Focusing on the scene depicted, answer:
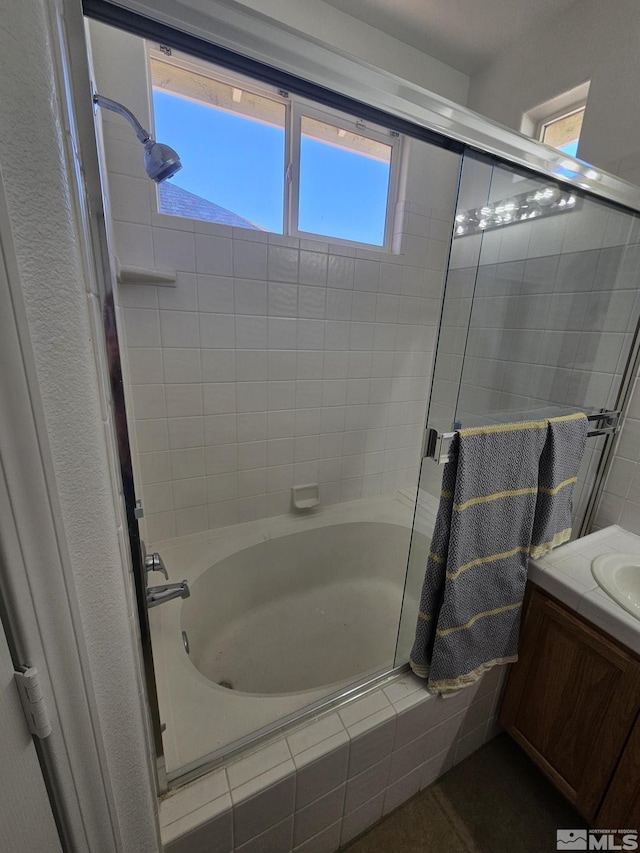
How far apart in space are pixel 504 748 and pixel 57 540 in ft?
5.53

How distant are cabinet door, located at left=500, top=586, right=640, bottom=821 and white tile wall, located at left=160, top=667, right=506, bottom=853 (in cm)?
12

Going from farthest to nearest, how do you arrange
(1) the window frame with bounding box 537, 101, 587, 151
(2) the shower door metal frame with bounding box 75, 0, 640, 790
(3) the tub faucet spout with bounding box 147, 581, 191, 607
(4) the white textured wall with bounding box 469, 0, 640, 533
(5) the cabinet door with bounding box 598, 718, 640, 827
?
(1) the window frame with bounding box 537, 101, 587, 151, (4) the white textured wall with bounding box 469, 0, 640, 533, (5) the cabinet door with bounding box 598, 718, 640, 827, (3) the tub faucet spout with bounding box 147, 581, 191, 607, (2) the shower door metal frame with bounding box 75, 0, 640, 790

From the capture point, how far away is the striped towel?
2.98ft

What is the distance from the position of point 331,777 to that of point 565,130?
2.42 metres

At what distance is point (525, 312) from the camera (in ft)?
3.61

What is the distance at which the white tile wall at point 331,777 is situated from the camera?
2.43 ft

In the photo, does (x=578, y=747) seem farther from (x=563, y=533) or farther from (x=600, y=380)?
(x=600, y=380)

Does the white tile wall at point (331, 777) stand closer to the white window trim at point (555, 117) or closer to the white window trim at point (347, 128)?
the white window trim at point (347, 128)

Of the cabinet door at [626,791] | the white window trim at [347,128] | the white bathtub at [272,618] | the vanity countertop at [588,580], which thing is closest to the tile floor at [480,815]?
the cabinet door at [626,791]

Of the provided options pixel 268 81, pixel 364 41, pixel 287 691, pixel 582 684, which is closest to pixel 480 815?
pixel 582 684

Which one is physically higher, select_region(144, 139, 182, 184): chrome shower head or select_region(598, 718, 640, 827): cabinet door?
select_region(144, 139, 182, 184): chrome shower head

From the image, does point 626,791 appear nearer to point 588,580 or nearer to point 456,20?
point 588,580

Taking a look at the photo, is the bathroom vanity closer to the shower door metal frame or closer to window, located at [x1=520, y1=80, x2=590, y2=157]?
the shower door metal frame

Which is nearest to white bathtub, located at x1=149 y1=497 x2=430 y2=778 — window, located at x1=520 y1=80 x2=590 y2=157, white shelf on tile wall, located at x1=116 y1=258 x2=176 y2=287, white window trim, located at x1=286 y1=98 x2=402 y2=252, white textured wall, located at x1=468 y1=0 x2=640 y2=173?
white shelf on tile wall, located at x1=116 y1=258 x2=176 y2=287
